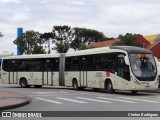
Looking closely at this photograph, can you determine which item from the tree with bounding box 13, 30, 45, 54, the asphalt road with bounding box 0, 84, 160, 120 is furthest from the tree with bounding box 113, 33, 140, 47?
the asphalt road with bounding box 0, 84, 160, 120

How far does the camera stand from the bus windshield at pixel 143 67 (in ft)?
87.6

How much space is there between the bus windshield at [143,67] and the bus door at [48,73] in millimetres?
11379

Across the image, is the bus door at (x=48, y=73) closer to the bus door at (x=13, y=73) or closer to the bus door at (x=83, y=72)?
the bus door at (x=13, y=73)

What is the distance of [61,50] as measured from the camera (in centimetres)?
9006

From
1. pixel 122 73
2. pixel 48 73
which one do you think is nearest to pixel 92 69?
pixel 122 73

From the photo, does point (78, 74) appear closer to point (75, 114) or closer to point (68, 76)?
point (68, 76)

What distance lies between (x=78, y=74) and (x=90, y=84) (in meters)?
2.14

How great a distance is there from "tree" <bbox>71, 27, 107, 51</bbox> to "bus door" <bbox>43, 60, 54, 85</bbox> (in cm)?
7337

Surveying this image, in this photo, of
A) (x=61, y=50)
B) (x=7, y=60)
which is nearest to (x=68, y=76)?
(x=7, y=60)

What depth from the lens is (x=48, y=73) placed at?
36.9 meters

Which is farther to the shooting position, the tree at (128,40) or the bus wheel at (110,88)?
the tree at (128,40)

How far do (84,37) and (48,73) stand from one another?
261 ft

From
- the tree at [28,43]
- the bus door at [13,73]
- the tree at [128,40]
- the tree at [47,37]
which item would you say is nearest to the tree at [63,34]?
the tree at [47,37]

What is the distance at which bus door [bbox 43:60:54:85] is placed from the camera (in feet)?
121
